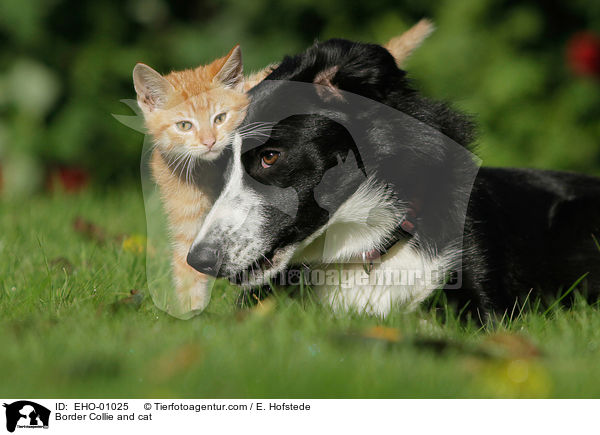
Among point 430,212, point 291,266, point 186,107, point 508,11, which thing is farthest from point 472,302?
point 508,11

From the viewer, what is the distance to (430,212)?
2465 millimetres

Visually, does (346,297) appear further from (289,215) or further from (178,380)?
(178,380)

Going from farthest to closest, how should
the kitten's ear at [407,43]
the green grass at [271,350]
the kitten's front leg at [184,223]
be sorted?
the kitten's ear at [407,43] < the kitten's front leg at [184,223] < the green grass at [271,350]

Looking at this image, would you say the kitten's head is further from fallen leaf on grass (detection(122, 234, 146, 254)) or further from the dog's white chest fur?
fallen leaf on grass (detection(122, 234, 146, 254))

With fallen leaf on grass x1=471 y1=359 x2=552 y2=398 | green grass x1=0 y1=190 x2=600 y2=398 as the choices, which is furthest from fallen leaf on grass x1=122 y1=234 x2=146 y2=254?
fallen leaf on grass x1=471 y1=359 x2=552 y2=398

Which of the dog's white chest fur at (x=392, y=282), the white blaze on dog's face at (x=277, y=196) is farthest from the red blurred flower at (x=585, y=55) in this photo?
the white blaze on dog's face at (x=277, y=196)

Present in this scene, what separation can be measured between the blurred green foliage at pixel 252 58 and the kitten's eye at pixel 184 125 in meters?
2.74

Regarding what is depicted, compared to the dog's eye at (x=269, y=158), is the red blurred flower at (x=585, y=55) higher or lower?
higher

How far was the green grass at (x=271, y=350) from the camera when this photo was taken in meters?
1.64

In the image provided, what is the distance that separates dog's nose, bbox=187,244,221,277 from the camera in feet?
7.29

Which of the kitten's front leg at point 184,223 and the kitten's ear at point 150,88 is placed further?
the kitten's front leg at point 184,223

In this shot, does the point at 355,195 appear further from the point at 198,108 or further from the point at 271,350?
the point at 271,350
